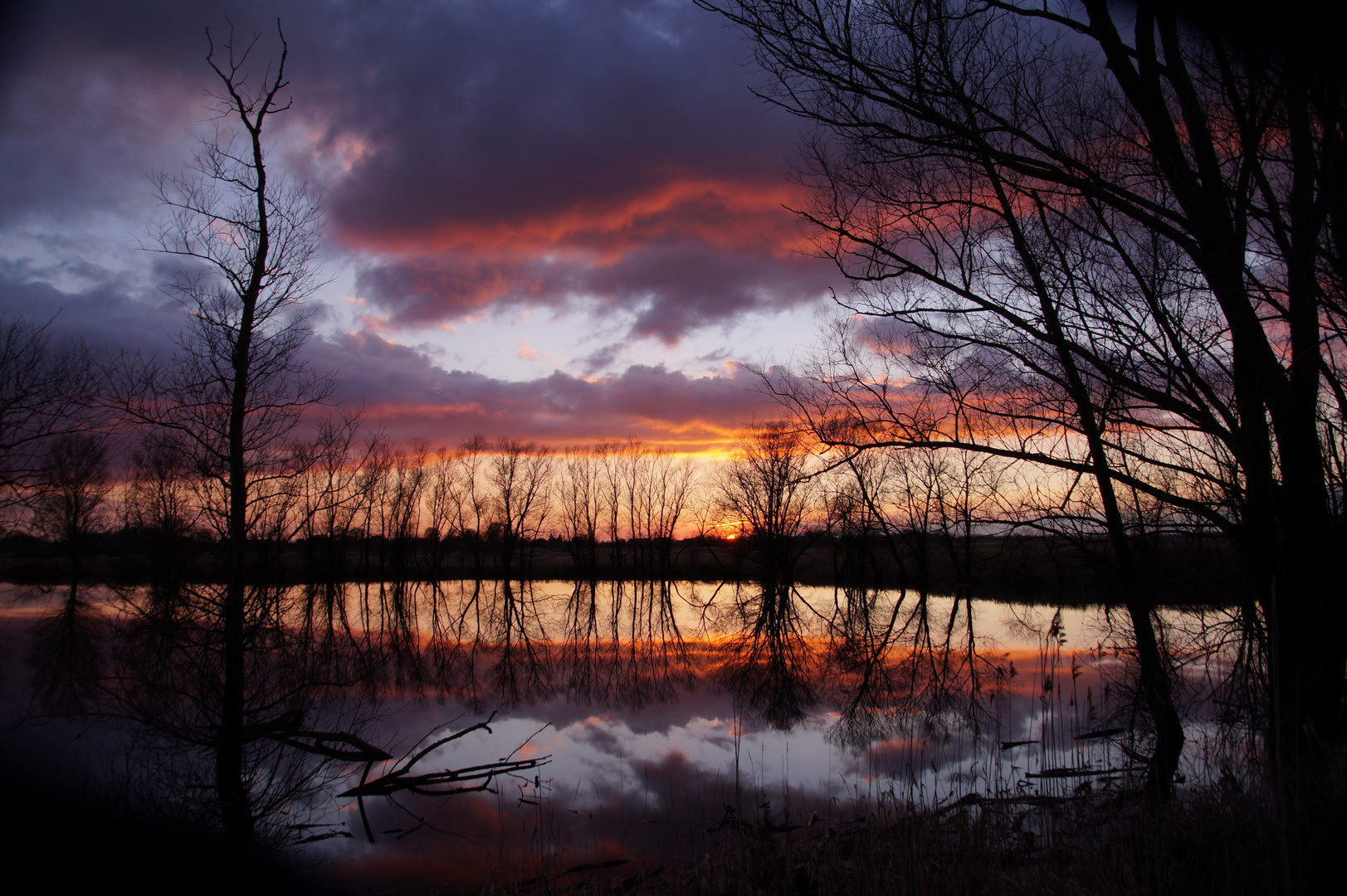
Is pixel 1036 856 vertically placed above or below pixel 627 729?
above

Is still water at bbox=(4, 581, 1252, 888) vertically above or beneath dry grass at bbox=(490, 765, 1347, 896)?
beneath

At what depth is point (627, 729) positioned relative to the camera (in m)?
10.5

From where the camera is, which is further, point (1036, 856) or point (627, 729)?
point (627, 729)

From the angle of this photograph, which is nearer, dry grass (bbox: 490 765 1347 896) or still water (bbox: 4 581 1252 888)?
dry grass (bbox: 490 765 1347 896)

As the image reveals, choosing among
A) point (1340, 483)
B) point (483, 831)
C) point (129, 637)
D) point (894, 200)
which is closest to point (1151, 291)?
point (1340, 483)

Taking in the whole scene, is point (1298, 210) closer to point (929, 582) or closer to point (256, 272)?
point (256, 272)

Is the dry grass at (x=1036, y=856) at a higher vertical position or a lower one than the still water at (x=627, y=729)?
higher

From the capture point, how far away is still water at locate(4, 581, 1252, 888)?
638 cm

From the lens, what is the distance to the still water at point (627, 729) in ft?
20.9

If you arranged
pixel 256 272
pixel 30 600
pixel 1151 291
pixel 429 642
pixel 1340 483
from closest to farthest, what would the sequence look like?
pixel 1340 483
pixel 1151 291
pixel 256 272
pixel 429 642
pixel 30 600

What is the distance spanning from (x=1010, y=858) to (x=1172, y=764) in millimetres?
3330

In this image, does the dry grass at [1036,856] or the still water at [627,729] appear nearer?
the dry grass at [1036,856]

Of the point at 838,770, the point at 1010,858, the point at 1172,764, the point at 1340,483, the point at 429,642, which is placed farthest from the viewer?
the point at 429,642

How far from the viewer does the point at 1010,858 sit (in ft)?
15.7
